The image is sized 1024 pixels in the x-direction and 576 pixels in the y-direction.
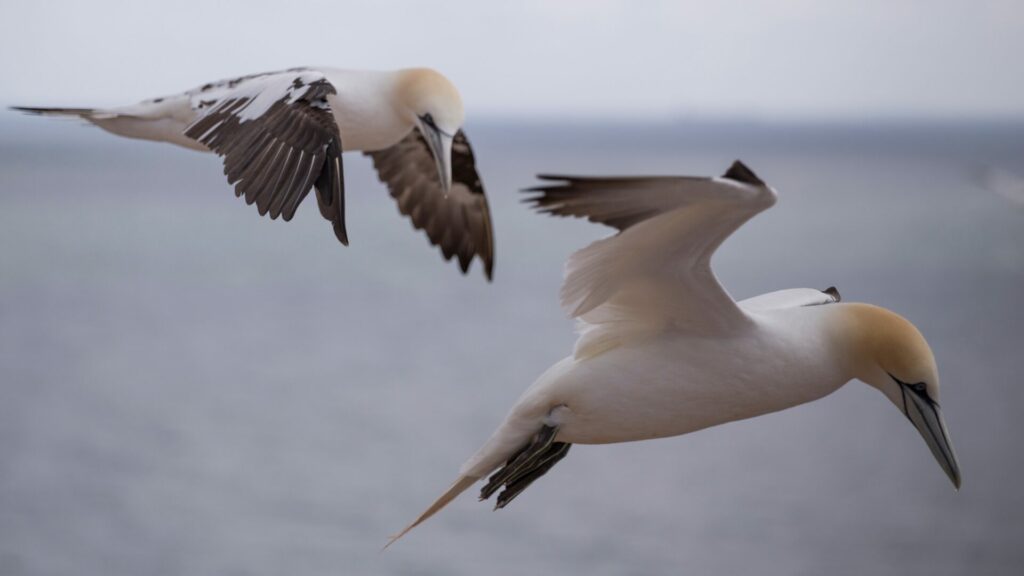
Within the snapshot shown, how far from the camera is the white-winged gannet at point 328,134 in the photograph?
17.0 ft

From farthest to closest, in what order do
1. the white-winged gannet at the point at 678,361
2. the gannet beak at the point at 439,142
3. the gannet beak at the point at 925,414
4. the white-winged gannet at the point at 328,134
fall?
1. the gannet beak at the point at 439,142
2. the white-winged gannet at the point at 328,134
3. the gannet beak at the point at 925,414
4. the white-winged gannet at the point at 678,361

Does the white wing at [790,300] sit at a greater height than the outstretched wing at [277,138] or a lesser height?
lesser

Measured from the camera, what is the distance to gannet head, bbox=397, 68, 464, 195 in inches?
241

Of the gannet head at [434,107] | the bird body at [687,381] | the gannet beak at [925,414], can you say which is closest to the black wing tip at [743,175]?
the bird body at [687,381]

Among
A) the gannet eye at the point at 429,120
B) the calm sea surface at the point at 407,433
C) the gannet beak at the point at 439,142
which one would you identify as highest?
the gannet eye at the point at 429,120

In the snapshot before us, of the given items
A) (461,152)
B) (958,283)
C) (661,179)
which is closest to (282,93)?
(461,152)

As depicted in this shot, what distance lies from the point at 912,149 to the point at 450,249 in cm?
7216

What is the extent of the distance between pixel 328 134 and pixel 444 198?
5.92ft

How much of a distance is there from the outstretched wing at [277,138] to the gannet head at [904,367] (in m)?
1.43

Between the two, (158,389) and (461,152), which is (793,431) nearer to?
(158,389)

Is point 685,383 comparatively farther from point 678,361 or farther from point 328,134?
point 328,134

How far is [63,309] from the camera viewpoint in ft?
70.4

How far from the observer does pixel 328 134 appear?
5.36 m

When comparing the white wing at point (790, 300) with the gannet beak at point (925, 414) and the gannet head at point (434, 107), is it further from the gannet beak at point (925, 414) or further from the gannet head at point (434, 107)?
the gannet head at point (434, 107)
